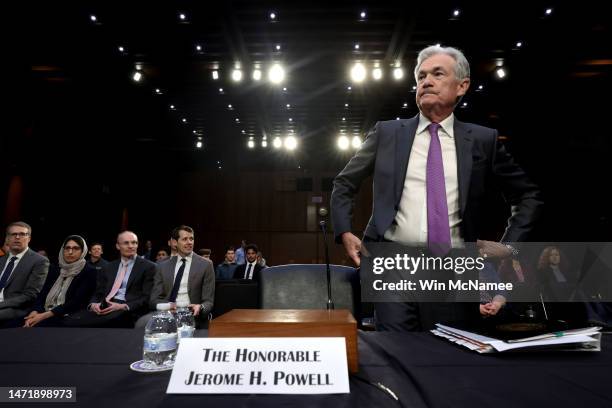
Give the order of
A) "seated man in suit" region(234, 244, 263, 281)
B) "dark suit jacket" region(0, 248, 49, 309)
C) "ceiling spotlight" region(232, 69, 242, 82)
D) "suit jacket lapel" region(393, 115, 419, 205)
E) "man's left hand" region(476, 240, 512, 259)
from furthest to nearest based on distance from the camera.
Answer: "ceiling spotlight" region(232, 69, 242, 82)
"seated man in suit" region(234, 244, 263, 281)
"dark suit jacket" region(0, 248, 49, 309)
"suit jacket lapel" region(393, 115, 419, 205)
"man's left hand" region(476, 240, 512, 259)

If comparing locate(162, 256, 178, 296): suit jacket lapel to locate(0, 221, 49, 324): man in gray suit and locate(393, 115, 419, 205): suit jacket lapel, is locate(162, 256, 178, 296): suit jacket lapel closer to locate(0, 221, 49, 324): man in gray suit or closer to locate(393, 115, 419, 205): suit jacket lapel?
locate(0, 221, 49, 324): man in gray suit

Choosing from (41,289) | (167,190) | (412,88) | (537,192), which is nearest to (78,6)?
(41,289)

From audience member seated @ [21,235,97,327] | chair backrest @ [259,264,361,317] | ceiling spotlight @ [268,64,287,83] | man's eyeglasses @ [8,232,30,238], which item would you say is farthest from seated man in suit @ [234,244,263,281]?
chair backrest @ [259,264,361,317]

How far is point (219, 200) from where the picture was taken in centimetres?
1382

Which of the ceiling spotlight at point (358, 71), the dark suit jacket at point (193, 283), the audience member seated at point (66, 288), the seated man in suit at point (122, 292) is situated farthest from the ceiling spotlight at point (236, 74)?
the dark suit jacket at point (193, 283)

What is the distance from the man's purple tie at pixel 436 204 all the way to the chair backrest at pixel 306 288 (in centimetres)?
40

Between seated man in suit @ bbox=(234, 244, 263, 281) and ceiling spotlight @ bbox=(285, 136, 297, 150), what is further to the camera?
ceiling spotlight @ bbox=(285, 136, 297, 150)

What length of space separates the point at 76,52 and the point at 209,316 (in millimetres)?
A: 6093

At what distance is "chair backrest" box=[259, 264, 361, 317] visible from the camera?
5.02ft

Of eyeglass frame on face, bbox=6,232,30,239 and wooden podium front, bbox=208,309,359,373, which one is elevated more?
eyeglass frame on face, bbox=6,232,30,239

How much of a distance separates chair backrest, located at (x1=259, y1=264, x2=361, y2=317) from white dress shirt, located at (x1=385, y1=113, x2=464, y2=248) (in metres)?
0.33

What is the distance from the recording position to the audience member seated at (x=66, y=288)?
3488 millimetres

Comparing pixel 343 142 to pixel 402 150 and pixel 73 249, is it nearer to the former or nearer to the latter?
pixel 73 249

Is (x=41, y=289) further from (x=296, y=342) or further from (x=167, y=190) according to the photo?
(x=167, y=190)
